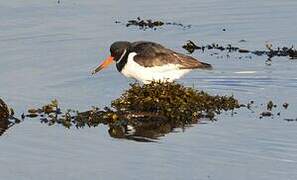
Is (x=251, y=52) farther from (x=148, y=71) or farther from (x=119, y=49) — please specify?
(x=148, y=71)

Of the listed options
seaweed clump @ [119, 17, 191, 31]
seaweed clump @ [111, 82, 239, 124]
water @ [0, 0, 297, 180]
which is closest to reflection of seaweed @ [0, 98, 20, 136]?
water @ [0, 0, 297, 180]

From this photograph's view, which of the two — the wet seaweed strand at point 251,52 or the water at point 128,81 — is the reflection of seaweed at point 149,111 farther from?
the wet seaweed strand at point 251,52

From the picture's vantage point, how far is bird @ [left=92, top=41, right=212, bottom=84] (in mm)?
17016

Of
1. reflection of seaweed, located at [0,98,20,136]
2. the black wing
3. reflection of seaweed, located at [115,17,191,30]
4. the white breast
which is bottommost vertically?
reflection of seaweed, located at [0,98,20,136]

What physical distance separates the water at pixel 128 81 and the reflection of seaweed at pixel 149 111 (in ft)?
1.05

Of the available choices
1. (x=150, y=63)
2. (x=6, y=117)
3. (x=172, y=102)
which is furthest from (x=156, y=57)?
(x=6, y=117)

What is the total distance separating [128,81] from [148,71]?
5.92 feet

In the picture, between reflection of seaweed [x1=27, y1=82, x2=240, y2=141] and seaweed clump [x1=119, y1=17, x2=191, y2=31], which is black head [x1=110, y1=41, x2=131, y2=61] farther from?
seaweed clump [x1=119, y1=17, x2=191, y2=31]

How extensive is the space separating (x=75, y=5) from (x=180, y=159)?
11.5m

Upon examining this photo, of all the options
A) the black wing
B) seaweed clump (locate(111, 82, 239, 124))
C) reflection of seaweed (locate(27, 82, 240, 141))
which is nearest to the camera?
reflection of seaweed (locate(27, 82, 240, 141))

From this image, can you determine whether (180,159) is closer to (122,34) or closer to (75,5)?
(122,34)

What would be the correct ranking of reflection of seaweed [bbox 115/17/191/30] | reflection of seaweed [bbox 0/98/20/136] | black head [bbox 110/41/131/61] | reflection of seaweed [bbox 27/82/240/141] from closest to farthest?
reflection of seaweed [bbox 27/82/240/141], reflection of seaweed [bbox 0/98/20/136], black head [bbox 110/41/131/61], reflection of seaweed [bbox 115/17/191/30]

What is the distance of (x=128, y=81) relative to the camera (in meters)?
18.8

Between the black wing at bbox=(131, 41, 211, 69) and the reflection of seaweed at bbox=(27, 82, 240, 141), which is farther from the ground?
the black wing at bbox=(131, 41, 211, 69)
